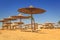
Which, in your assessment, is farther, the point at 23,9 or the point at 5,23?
the point at 5,23

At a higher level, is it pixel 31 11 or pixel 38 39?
pixel 31 11

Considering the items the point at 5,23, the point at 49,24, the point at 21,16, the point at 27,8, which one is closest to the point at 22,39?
the point at 27,8

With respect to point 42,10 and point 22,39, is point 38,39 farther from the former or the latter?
point 42,10

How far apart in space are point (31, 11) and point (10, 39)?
7.13m

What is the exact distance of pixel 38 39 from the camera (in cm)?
700

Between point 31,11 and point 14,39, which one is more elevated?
point 31,11

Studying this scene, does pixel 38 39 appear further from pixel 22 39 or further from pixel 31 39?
pixel 22 39

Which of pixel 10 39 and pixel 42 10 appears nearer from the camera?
pixel 10 39

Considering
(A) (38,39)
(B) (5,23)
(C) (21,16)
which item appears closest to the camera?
(A) (38,39)

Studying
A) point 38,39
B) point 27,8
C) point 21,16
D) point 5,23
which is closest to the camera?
point 38,39

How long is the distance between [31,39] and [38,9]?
21.1 feet

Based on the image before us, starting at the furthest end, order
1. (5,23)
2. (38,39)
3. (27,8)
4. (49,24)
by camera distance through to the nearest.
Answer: (49,24) → (5,23) → (27,8) → (38,39)

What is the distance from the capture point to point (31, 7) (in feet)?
42.0

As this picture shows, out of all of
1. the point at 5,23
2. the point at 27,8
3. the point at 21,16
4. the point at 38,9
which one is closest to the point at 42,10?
the point at 38,9
